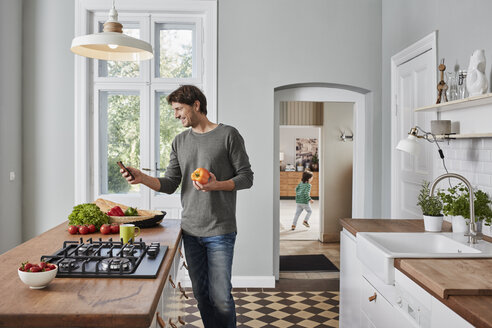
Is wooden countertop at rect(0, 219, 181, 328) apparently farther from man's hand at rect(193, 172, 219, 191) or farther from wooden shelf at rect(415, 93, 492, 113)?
wooden shelf at rect(415, 93, 492, 113)

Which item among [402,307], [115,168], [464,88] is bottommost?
[402,307]

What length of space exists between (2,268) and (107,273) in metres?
0.48

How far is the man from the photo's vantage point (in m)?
2.58

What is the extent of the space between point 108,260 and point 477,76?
2.23 m

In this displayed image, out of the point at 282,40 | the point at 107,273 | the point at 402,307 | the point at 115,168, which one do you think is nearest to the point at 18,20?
the point at 115,168

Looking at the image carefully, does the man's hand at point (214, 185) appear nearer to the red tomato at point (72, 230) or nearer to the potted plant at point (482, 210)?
the red tomato at point (72, 230)

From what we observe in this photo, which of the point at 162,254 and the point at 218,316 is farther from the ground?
the point at 162,254

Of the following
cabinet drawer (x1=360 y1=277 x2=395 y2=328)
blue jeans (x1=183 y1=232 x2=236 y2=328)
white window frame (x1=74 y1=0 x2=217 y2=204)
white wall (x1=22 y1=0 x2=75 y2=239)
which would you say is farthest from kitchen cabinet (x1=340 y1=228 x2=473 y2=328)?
white wall (x1=22 y1=0 x2=75 y2=239)

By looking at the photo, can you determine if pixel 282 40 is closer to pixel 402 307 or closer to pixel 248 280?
pixel 248 280

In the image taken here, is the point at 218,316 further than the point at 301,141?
No

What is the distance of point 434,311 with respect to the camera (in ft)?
5.31

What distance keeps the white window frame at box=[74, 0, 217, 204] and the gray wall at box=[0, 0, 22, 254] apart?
571mm

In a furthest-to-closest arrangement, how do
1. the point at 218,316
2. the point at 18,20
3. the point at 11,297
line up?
the point at 18,20
the point at 218,316
the point at 11,297

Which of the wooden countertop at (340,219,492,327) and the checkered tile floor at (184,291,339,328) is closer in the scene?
the wooden countertop at (340,219,492,327)
